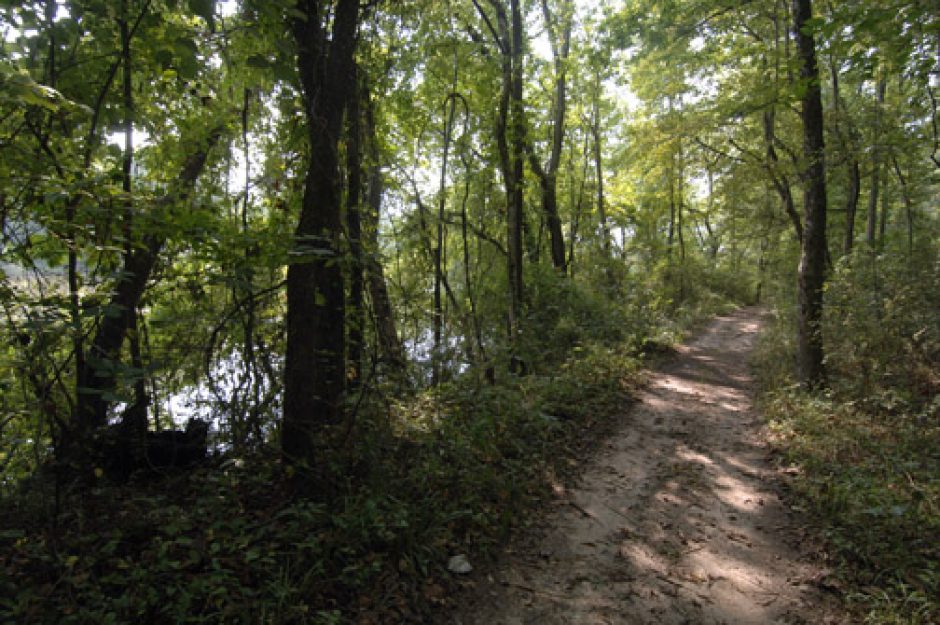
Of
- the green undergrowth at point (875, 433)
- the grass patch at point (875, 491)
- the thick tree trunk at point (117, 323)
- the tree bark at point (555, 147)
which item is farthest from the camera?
the tree bark at point (555, 147)

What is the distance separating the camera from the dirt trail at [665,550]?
3488mm

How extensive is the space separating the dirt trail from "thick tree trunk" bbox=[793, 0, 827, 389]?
173cm

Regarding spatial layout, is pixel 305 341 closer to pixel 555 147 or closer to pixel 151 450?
pixel 151 450

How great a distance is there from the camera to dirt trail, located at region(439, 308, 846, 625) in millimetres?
3488

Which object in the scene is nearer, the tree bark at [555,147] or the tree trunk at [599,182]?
the tree bark at [555,147]

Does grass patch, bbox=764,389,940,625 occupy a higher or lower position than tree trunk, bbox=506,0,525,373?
lower

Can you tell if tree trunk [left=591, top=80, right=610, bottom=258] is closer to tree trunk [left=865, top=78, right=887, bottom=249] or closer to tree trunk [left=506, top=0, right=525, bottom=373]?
tree trunk [left=506, top=0, right=525, bottom=373]

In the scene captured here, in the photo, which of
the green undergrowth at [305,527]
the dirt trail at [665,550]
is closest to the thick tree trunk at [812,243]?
the dirt trail at [665,550]

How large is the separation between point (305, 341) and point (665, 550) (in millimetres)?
3501

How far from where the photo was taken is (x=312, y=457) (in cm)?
414

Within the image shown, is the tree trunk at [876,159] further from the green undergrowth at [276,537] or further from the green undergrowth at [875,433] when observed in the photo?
the green undergrowth at [276,537]

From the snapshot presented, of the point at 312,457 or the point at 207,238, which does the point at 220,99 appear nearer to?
the point at 207,238

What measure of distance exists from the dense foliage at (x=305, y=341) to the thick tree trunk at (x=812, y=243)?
4cm

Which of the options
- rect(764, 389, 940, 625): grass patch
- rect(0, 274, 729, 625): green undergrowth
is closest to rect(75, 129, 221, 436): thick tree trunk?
rect(0, 274, 729, 625): green undergrowth
